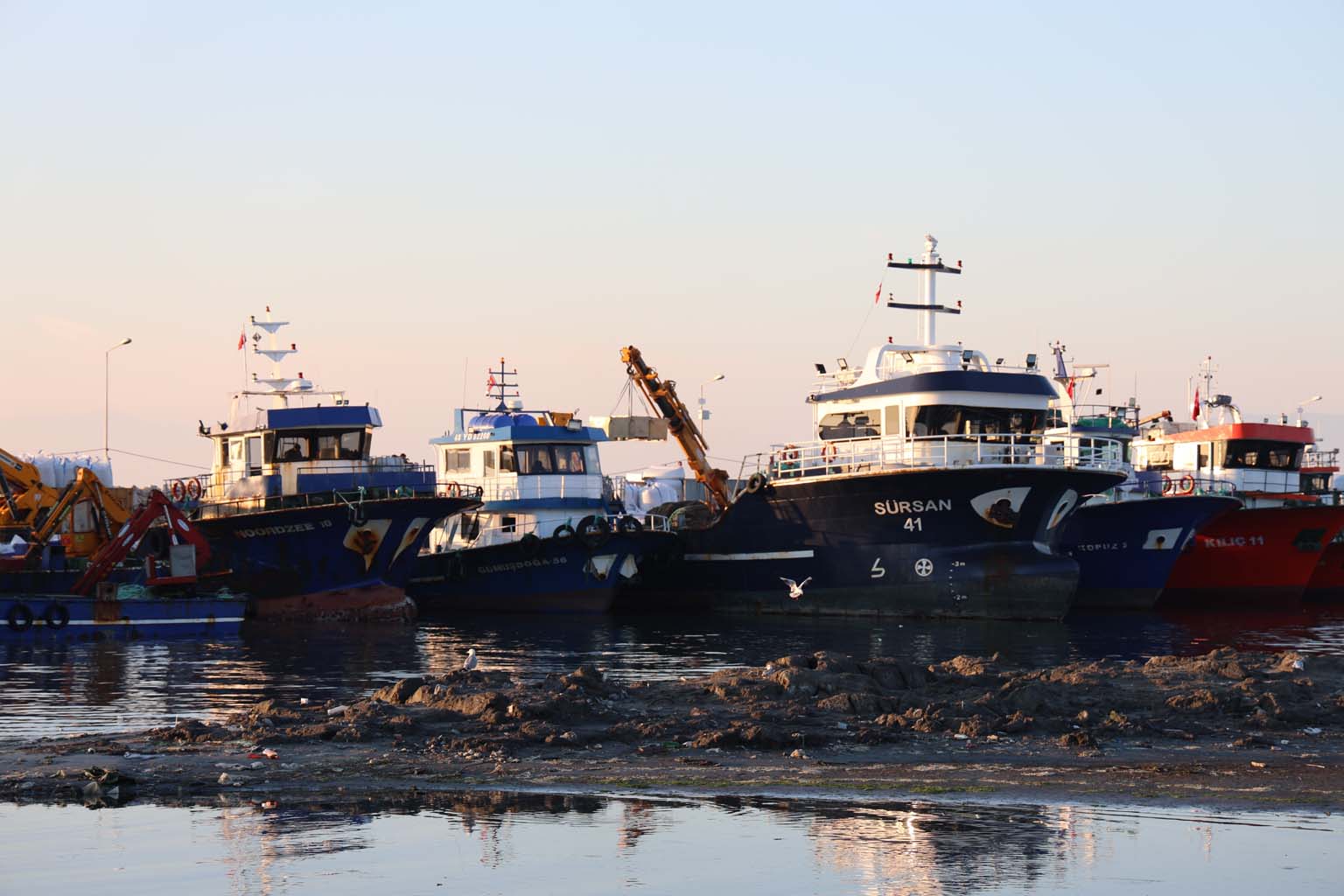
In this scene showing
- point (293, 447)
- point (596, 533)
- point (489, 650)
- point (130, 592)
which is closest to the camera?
point (489, 650)

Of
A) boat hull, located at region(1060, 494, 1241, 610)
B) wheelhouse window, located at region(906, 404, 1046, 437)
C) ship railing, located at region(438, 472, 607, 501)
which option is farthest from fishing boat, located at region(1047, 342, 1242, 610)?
ship railing, located at region(438, 472, 607, 501)

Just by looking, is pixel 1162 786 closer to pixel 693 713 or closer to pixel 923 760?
pixel 923 760

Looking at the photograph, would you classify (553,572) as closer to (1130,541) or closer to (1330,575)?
(1130,541)

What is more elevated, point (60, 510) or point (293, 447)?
point (293, 447)

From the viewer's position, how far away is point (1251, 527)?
45281 mm

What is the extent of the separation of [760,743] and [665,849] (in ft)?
14.1

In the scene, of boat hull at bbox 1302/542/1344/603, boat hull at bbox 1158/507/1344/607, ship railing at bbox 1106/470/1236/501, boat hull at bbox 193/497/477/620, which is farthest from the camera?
boat hull at bbox 1302/542/1344/603

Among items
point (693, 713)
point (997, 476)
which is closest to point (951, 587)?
point (997, 476)

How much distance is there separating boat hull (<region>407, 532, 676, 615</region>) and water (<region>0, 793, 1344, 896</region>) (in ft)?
83.8

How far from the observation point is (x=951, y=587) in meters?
36.8

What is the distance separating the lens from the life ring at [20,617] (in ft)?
105

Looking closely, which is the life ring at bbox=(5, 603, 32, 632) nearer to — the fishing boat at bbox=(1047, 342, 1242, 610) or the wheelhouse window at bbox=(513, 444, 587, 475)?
the wheelhouse window at bbox=(513, 444, 587, 475)

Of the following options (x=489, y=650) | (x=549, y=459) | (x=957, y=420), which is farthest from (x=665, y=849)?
(x=549, y=459)

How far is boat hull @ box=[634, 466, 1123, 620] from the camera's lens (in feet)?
118
